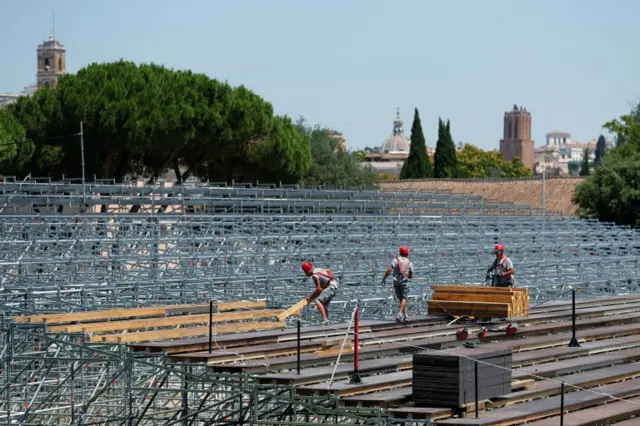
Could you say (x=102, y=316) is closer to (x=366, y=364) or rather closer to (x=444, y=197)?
(x=366, y=364)

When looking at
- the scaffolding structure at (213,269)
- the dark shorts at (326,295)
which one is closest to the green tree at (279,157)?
the scaffolding structure at (213,269)

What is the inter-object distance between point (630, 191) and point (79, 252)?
30.4m

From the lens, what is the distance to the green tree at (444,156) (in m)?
98.3

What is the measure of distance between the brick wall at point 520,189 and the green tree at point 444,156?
2244 cm

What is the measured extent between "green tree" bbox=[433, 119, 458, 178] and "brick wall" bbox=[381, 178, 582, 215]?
73.6ft

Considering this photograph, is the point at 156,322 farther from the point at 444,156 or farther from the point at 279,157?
the point at 444,156

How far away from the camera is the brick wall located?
221 feet

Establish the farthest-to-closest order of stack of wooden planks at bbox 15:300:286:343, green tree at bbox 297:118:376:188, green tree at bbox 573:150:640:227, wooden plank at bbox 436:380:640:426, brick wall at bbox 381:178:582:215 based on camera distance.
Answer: green tree at bbox 297:118:376:188
brick wall at bbox 381:178:582:215
green tree at bbox 573:150:640:227
stack of wooden planks at bbox 15:300:286:343
wooden plank at bbox 436:380:640:426

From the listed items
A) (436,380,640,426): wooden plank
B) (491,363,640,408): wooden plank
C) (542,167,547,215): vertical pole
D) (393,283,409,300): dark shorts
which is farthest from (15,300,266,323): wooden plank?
(542,167,547,215): vertical pole

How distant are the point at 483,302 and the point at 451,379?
745 centimetres

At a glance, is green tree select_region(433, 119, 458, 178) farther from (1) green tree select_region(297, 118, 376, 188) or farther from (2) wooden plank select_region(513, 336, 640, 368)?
(2) wooden plank select_region(513, 336, 640, 368)

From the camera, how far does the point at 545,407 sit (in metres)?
15.0

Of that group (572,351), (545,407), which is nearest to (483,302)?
(572,351)

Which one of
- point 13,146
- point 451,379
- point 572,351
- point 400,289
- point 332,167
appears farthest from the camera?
point 332,167
